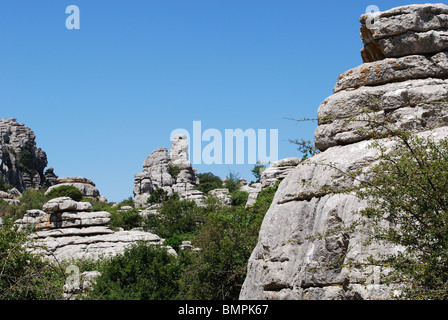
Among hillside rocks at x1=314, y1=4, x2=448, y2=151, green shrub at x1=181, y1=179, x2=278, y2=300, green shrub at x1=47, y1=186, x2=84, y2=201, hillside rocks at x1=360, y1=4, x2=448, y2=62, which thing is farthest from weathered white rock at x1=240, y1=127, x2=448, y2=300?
green shrub at x1=47, y1=186, x2=84, y2=201

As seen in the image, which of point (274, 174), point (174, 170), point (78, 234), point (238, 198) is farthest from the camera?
point (174, 170)

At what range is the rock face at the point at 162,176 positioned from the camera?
72.7 meters

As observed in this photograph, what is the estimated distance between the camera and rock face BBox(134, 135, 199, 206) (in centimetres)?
7269

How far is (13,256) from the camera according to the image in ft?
35.9

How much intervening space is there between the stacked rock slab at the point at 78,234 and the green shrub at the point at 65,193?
31713mm

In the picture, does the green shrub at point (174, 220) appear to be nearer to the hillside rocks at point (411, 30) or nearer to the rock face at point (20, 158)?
the hillside rocks at point (411, 30)

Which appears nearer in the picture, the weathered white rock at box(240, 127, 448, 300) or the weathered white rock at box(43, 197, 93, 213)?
the weathered white rock at box(240, 127, 448, 300)

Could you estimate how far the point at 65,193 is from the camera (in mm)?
58812

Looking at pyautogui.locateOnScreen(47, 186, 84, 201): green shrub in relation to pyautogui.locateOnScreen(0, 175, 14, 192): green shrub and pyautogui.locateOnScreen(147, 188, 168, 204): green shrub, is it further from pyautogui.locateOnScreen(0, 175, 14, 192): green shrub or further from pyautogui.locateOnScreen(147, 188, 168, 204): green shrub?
pyautogui.locateOnScreen(0, 175, 14, 192): green shrub

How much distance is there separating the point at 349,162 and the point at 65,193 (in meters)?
53.8

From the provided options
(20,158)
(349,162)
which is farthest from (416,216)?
(20,158)

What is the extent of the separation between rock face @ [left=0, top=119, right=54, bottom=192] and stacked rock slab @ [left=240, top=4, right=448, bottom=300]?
80381 millimetres

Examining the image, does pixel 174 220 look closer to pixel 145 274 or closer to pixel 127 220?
pixel 127 220
